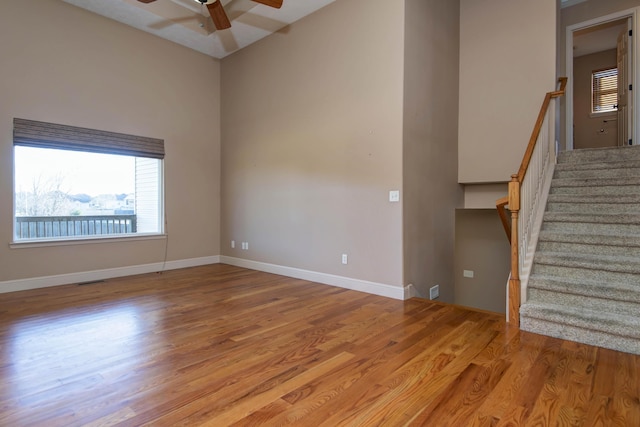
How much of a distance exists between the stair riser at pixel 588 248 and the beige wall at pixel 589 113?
17.2 ft

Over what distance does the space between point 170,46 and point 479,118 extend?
193 inches

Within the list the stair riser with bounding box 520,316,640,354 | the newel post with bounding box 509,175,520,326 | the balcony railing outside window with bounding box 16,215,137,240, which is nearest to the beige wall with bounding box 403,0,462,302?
the newel post with bounding box 509,175,520,326

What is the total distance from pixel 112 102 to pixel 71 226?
1819 mm

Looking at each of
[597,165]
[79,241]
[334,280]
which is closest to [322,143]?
[334,280]

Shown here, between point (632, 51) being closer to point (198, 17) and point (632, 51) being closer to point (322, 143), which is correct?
point (322, 143)

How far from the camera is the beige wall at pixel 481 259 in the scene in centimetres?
552

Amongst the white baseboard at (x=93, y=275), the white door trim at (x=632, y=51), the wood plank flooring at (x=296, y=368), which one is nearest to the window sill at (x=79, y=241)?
the white baseboard at (x=93, y=275)

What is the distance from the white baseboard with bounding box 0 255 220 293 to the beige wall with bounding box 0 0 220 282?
73mm

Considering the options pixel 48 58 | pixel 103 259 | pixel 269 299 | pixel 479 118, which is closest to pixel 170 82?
pixel 48 58

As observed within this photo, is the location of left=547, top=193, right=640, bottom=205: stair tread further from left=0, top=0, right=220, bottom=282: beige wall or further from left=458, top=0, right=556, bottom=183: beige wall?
left=0, top=0, right=220, bottom=282: beige wall

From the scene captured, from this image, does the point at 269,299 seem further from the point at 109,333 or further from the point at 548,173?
the point at 548,173

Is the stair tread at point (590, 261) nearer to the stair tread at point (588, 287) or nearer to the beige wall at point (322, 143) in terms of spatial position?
the stair tread at point (588, 287)

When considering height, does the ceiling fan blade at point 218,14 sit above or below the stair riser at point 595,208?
above

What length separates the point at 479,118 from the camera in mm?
4969
